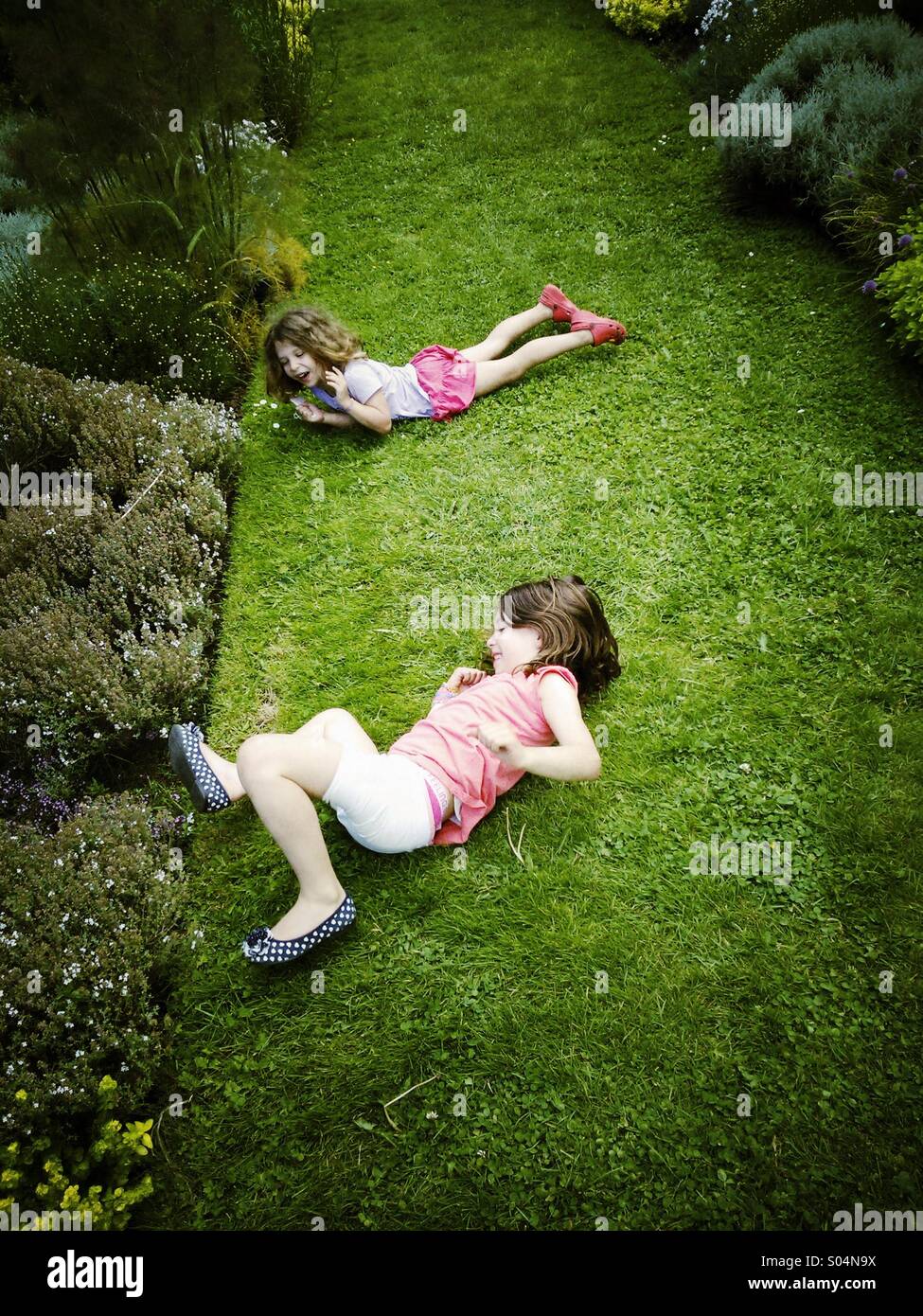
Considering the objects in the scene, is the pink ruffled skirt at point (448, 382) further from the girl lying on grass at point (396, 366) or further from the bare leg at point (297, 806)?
the bare leg at point (297, 806)

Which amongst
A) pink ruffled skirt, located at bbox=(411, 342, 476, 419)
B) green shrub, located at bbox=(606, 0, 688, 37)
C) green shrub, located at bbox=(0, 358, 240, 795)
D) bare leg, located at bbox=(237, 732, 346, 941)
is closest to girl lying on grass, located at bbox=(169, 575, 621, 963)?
bare leg, located at bbox=(237, 732, 346, 941)

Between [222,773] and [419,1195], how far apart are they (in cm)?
196

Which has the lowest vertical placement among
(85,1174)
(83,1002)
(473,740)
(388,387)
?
(85,1174)

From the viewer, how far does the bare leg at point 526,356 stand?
18.7ft

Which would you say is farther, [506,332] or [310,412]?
[506,332]

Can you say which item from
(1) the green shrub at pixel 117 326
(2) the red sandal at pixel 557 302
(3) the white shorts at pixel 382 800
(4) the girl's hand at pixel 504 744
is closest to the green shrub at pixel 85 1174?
(3) the white shorts at pixel 382 800

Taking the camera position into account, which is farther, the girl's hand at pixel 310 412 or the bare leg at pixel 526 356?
the bare leg at pixel 526 356

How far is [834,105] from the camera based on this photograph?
19.6ft

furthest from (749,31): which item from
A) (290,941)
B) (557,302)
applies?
(290,941)

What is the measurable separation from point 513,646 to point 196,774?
1.66 metres

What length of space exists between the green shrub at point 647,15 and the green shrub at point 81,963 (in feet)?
36.5

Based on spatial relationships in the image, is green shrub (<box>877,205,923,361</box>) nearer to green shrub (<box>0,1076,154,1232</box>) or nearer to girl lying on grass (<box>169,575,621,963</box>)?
girl lying on grass (<box>169,575,621,963</box>)

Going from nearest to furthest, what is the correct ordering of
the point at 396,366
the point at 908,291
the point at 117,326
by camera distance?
1. the point at 908,291
2. the point at 117,326
3. the point at 396,366

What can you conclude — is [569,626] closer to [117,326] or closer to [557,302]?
[557,302]
